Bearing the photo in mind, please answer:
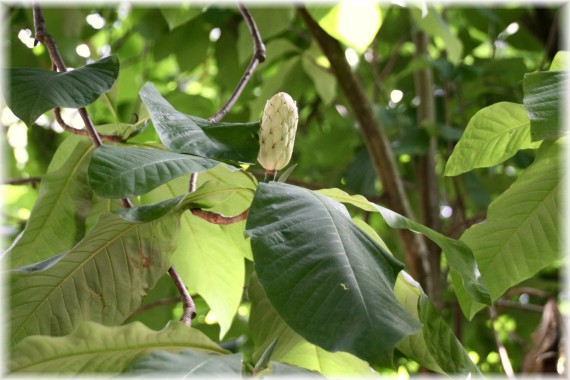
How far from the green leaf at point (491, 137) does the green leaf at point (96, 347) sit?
1.09 feet

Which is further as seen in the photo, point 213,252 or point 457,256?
point 213,252

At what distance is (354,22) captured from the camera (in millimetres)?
1021

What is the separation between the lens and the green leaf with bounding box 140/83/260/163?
1.86 feet

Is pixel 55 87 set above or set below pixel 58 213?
above

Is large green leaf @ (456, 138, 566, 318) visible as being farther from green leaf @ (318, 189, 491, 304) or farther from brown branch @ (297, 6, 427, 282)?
brown branch @ (297, 6, 427, 282)

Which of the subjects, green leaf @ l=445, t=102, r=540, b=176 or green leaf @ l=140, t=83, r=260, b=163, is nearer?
green leaf @ l=140, t=83, r=260, b=163

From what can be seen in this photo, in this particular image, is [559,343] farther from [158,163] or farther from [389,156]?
[158,163]

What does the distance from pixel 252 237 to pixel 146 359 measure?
99 millimetres

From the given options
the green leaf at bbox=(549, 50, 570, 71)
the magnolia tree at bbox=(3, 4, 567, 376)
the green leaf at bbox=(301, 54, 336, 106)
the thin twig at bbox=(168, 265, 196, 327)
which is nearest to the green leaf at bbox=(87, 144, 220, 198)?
the magnolia tree at bbox=(3, 4, 567, 376)

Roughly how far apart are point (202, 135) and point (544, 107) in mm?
277

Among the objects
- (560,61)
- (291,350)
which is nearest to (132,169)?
(291,350)

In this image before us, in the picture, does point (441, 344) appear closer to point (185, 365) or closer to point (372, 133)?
point (185, 365)

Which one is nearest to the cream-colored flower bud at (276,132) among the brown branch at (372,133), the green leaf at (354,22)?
the green leaf at (354,22)

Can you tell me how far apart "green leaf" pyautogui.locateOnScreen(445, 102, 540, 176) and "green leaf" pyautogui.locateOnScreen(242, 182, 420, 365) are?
238mm
